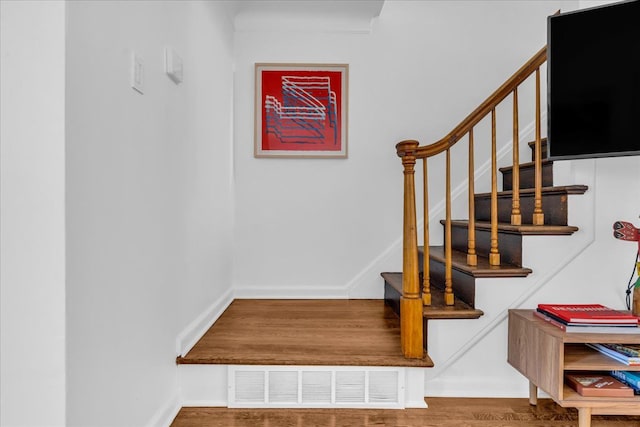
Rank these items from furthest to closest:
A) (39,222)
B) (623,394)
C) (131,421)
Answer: (623,394)
(131,421)
(39,222)

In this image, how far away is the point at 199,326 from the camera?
2111mm

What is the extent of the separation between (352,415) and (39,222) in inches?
56.5

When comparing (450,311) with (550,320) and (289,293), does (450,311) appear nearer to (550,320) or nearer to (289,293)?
(550,320)

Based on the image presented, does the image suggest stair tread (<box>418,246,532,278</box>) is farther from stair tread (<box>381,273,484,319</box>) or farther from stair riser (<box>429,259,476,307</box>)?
stair tread (<box>381,273,484,319</box>)

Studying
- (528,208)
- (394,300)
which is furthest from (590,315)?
(394,300)

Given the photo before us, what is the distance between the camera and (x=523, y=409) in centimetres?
188

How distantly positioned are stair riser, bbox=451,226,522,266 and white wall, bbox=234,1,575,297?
1.69ft

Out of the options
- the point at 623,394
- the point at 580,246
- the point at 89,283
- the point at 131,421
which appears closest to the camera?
the point at 89,283

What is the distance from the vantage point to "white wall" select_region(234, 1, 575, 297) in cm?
301

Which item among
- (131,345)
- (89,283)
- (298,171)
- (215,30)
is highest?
(215,30)

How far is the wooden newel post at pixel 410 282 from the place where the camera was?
1.85m

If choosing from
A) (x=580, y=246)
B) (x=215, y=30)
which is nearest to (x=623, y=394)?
(x=580, y=246)

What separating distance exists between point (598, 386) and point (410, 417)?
29.6 inches

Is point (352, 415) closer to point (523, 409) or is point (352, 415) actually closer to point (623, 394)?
point (523, 409)
